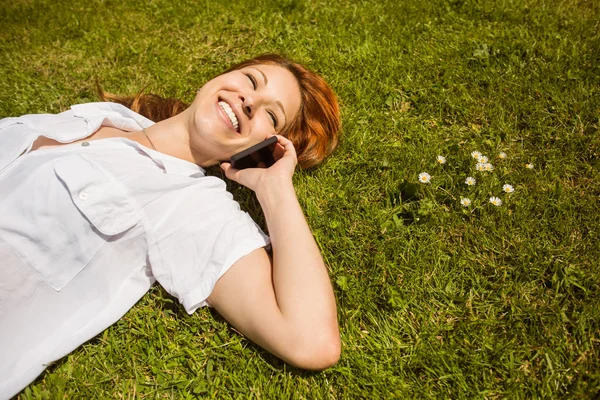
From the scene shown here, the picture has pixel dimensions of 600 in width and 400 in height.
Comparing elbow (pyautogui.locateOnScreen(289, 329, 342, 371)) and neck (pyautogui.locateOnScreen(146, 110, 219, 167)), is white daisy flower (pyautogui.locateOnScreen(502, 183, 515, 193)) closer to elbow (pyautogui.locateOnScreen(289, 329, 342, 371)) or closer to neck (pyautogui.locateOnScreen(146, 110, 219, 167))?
elbow (pyautogui.locateOnScreen(289, 329, 342, 371))

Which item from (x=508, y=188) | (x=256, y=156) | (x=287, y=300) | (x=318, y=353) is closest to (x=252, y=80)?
(x=256, y=156)

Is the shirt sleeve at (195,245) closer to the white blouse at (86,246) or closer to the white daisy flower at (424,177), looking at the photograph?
the white blouse at (86,246)

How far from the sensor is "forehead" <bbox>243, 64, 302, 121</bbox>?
3150 mm

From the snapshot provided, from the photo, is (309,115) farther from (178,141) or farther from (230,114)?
(178,141)

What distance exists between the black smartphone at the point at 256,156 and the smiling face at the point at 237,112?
80 millimetres

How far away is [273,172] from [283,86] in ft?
2.54

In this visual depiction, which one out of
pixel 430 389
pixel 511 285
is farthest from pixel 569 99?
pixel 430 389

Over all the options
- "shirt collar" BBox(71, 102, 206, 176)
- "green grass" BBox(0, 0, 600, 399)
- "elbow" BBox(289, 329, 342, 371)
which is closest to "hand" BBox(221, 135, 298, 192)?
"shirt collar" BBox(71, 102, 206, 176)

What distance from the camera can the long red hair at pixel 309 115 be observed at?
11.5 ft

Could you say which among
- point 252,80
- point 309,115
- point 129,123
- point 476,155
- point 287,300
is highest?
point 252,80

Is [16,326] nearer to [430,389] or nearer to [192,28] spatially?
[430,389]

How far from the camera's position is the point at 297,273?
7.64 ft

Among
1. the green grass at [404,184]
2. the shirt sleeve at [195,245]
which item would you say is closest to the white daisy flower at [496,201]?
the green grass at [404,184]

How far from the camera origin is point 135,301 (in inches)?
105
